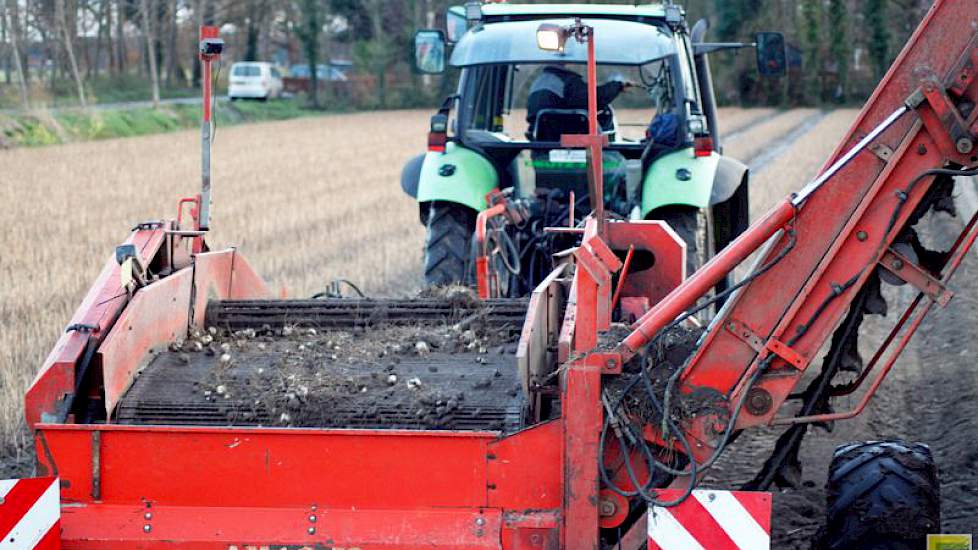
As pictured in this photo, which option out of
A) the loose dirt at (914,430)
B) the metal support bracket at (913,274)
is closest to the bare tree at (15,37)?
the loose dirt at (914,430)

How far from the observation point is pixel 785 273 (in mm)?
4008

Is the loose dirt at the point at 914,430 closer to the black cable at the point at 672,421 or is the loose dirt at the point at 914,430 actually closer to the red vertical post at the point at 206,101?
the black cable at the point at 672,421

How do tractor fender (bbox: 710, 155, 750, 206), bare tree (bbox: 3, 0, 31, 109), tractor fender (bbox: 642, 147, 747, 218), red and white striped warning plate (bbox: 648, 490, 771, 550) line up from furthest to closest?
bare tree (bbox: 3, 0, 31, 109), tractor fender (bbox: 710, 155, 750, 206), tractor fender (bbox: 642, 147, 747, 218), red and white striped warning plate (bbox: 648, 490, 771, 550)

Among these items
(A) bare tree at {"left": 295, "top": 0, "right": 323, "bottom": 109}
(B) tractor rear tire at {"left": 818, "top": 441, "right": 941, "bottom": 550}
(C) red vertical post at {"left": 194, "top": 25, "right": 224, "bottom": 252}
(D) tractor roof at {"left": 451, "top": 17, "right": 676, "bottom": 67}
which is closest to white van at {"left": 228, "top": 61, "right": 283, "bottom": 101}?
(A) bare tree at {"left": 295, "top": 0, "right": 323, "bottom": 109}

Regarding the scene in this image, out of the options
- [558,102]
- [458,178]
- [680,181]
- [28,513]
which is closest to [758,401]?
[28,513]

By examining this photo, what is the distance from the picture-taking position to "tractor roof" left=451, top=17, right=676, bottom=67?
22.1 feet

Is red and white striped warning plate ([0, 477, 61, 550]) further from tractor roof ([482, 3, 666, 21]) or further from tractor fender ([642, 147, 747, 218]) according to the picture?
tractor roof ([482, 3, 666, 21])

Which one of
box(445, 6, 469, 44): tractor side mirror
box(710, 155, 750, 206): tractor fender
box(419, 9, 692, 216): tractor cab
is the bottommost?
box(710, 155, 750, 206): tractor fender

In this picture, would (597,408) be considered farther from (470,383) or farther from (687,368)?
(470,383)

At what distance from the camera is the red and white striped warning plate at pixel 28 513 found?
12.5ft

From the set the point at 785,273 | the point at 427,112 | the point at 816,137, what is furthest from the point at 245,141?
the point at 785,273

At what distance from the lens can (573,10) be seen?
7277 millimetres

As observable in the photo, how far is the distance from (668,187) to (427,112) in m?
38.2

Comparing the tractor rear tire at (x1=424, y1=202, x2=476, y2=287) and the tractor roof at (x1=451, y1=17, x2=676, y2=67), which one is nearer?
the tractor roof at (x1=451, y1=17, x2=676, y2=67)
